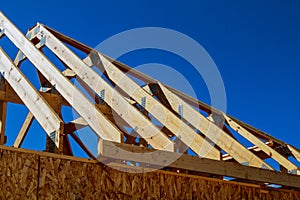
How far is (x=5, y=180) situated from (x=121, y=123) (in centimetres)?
446

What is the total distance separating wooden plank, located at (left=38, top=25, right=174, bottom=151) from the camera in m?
8.64

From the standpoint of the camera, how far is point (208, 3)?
1706 centimetres

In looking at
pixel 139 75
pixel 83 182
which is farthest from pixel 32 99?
pixel 139 75

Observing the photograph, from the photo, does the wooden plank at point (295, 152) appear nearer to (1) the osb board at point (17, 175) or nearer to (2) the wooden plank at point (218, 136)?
(2) the wooden plank at point (218, 136)

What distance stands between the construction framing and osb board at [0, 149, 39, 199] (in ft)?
1.51

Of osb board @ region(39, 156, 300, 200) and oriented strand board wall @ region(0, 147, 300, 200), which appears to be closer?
oriented strand board wall @ region(0, 147, 300, 200)

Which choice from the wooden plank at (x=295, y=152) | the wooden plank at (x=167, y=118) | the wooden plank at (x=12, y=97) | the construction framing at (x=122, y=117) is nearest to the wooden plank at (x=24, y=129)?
the construction framing at (x=122, y=117)

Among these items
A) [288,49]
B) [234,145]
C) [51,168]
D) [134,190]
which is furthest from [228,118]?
[288,49]

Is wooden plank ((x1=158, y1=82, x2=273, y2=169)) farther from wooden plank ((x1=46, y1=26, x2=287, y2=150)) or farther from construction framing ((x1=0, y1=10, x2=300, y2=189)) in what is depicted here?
wooden plank ((x1=46, y1=26, x2=287, y2=150))

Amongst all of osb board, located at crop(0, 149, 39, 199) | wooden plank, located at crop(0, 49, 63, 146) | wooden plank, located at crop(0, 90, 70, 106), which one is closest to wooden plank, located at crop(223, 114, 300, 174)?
wooden plank, located at crop(0, 90, 70, 106)

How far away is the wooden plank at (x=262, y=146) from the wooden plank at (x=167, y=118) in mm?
1616

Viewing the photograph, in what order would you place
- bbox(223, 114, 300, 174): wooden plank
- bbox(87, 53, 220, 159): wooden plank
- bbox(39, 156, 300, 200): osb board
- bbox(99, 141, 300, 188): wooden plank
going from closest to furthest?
1. bbox(99, 141, 300, 188): wooden plank
2. bbox(39, 156, 300, 200): osb board
3. bbox(87, 53, 220, 159): wooden plank
4. bbox(223, 114, 300, 174): wooden plank

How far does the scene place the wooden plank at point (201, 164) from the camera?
7.72 metres

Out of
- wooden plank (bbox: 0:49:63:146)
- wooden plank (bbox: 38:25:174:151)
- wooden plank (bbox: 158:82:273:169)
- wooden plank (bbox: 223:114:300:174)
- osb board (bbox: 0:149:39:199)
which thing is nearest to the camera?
osb board (bbox: 0:149:39:199)
